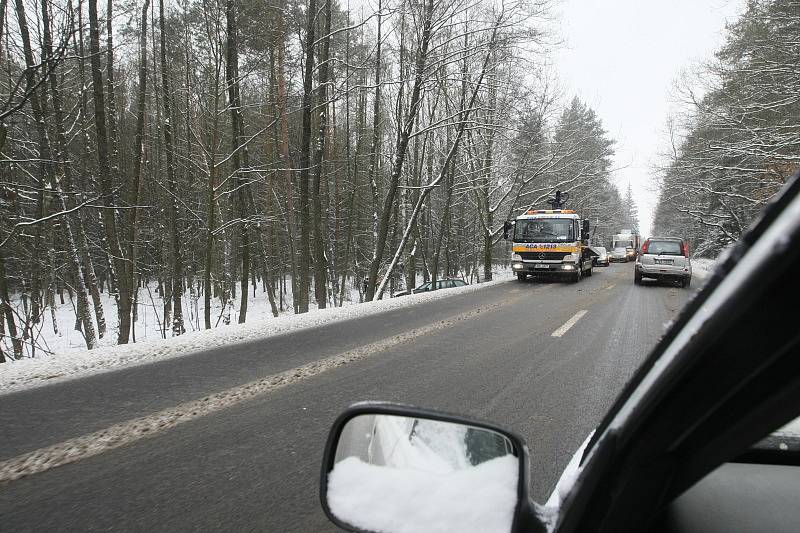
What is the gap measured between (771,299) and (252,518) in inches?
103

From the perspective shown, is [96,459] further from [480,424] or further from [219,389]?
[480,424]

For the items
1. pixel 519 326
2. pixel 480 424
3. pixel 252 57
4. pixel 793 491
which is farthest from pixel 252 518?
pixel 252 57

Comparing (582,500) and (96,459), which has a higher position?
(582,500)

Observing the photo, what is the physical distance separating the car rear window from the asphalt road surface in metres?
8.60

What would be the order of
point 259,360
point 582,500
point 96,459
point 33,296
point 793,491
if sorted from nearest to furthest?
point 582,500 → point 793,491 → point 96,459 → point 259,360 → point 33,296

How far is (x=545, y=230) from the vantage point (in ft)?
54.7

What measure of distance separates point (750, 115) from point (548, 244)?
27.0ft

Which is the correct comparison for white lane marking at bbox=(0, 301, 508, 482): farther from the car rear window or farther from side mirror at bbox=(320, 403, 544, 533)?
the car rear window

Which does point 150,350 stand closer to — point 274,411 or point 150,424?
point 150,424

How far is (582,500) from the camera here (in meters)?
0.85

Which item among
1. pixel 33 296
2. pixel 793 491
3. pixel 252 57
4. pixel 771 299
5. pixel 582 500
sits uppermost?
pixel 252 57

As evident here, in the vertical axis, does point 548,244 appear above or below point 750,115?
below

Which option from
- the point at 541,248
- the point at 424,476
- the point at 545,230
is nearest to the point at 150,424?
the point at 424,476

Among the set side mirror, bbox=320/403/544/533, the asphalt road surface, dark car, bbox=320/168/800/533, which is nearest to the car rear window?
the asphalt road surface
